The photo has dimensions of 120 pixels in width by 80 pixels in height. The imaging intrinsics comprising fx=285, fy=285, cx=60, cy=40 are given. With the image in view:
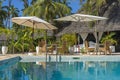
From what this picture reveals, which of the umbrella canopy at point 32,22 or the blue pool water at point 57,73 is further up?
the umbrella canopy at point 32,22

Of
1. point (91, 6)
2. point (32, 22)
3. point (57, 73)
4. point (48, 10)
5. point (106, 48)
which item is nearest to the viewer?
point (57, 73)

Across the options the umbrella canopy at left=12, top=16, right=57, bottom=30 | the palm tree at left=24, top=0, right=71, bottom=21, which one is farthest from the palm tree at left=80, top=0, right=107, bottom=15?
the umbrella canopy at left=12, top=16, right=57, bottom=30

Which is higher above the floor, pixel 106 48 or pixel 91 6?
pixel 91 6

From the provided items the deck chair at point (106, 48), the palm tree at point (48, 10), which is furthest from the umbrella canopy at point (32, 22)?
the palm tree at point (48, 10)

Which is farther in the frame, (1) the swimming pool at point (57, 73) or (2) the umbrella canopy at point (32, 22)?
(2) the umbrella canopy at point (32, 22)

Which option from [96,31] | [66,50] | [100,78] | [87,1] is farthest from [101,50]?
[100,78]

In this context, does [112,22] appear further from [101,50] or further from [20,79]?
[20,79]

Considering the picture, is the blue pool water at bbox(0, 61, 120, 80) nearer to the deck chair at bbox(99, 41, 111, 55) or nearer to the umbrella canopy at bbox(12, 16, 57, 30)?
the umbrella canopy at bbox(12, 16, 57, 30)

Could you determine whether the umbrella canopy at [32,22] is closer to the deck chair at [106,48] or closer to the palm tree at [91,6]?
the deck chair at [106,48]

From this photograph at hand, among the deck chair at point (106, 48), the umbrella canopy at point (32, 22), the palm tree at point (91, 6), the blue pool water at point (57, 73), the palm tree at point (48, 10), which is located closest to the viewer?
the blue pool water at point (57, 73)

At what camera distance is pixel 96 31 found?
2244cm

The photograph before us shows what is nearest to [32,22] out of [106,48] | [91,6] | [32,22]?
[32,22]

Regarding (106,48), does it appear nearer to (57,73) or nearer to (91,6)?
(91,6)

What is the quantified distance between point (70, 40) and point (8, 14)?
17.0 m
